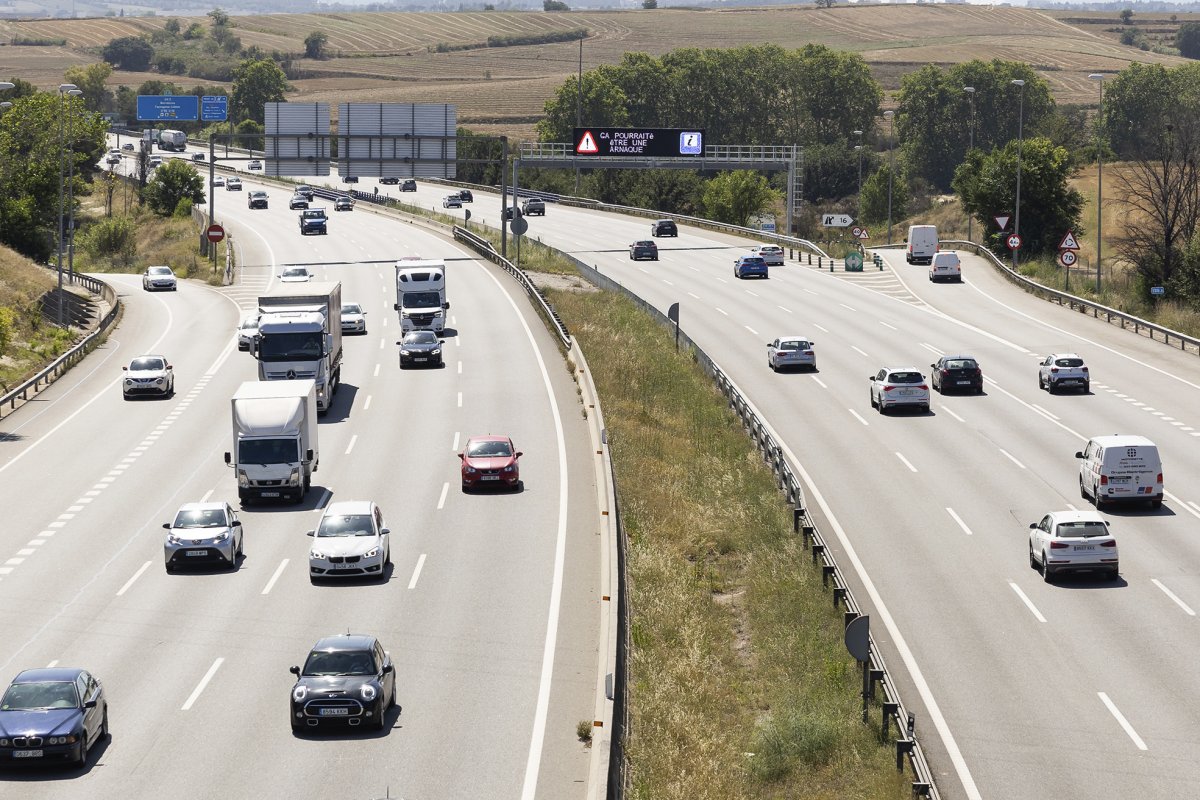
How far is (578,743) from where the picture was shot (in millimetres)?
24531

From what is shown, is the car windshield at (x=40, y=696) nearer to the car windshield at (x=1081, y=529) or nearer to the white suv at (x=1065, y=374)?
the car windshield at (x=1081, y=529)

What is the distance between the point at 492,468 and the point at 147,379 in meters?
19.6

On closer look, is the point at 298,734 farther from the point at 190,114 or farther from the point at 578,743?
the point at 190,114

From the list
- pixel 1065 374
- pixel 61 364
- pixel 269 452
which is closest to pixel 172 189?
pixel 61 364

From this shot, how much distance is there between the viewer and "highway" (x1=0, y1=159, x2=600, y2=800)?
77.5 ft

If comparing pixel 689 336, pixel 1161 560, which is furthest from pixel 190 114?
pixel 1161 560

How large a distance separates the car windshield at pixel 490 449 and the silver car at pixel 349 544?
309 inches

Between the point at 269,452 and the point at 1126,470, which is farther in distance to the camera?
the point at 269,452

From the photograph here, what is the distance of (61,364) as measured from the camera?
62656mm

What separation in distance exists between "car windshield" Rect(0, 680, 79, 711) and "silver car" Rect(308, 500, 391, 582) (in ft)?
36.1

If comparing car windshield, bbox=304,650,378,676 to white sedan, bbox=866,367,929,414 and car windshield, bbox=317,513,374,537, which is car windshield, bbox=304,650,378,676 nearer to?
car windshield, bbox=317,513,374,537

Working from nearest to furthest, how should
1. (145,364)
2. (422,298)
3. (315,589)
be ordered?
1. (315,589)
2. (145,364)
3. (422,298)

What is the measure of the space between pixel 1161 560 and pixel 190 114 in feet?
522

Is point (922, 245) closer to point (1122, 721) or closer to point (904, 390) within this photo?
point (904, 390)
